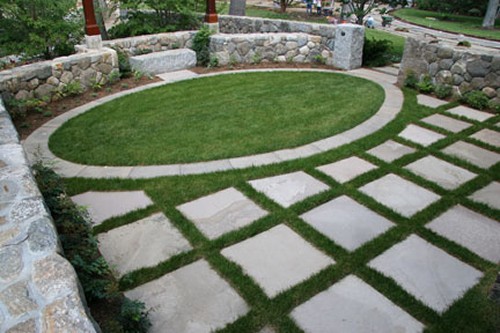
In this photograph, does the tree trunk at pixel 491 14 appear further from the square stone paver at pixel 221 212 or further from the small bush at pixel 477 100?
the square stone paver at pixel 221 212

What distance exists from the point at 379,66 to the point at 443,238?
570 centimetres

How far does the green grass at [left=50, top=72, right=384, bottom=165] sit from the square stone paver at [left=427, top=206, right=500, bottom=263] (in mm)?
1736

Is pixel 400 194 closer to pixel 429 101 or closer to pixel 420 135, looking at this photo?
pixel 420 135

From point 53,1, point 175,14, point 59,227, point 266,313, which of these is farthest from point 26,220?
point 175,14

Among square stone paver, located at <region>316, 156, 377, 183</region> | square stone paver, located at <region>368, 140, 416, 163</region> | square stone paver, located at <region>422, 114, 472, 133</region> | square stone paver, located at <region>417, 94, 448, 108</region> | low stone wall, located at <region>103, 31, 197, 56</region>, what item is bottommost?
square stone paver, located at <region>316, 156, 377, 183</region>

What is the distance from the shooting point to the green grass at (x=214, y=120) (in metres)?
4.11

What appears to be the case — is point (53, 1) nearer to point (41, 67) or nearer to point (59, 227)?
point (41, 67)

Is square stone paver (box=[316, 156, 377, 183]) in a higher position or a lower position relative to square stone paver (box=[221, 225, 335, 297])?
higher

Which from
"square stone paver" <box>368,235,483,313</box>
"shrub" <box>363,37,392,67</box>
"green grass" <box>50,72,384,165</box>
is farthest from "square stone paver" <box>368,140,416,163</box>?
"shrub" <box>363,37,392,67</box>

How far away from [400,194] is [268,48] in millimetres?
5211

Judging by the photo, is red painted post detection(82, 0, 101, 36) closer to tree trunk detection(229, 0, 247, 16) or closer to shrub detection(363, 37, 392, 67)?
shrub detection(363, 37, 392, 67)

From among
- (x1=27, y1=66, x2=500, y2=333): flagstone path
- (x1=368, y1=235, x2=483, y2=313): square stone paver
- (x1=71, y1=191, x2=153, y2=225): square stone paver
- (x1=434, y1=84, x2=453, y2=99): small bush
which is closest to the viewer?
(x1=27, y1=66, x2=500, y2=333): flagstone path

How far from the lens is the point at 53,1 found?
681cm

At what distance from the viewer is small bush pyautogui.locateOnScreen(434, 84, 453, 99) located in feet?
18.8
